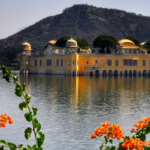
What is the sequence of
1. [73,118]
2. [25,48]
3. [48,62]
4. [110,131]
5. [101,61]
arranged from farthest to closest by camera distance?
[25,48] → [48,62] → [101,61] → [73,118] → [110,131]

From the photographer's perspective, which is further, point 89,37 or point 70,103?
point 89,37

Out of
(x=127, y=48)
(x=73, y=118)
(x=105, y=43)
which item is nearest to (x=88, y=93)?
(x=73, y=118)

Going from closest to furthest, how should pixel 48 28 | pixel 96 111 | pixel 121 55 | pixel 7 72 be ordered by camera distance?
pixel 7 72, pixel 96 111, pixel 121 55, pixel 48 28

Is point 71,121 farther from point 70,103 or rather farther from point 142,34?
point 142,34

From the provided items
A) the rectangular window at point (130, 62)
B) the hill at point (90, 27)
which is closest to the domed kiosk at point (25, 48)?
the rectangular window at point (130, 62)

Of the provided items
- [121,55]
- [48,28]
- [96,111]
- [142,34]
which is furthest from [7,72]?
[48,28]

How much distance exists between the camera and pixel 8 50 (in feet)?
515

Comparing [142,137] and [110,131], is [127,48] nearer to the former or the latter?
[142,137]

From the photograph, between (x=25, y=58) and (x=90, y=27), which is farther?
(x=90, y=27)

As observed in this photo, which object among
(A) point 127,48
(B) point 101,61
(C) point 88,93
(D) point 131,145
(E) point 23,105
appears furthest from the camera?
(A) point 127,48

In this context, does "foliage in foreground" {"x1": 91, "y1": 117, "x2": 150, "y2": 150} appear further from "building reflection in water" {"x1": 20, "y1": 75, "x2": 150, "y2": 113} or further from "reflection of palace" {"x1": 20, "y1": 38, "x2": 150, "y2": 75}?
"reflection of palace" {"x1": 20, "y1": 38, "x2": 150, "y2": 75}

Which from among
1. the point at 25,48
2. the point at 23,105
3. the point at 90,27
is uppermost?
the point at 90,27

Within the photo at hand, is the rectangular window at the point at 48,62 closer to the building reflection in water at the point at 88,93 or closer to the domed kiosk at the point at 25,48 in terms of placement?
the domed kiosk at the point at 25,48

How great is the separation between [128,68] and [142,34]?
10169cm
